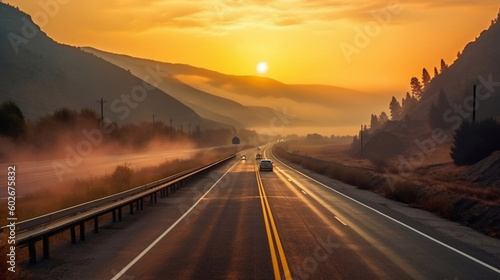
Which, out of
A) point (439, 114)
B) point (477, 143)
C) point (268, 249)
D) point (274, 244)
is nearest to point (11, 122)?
point (477, 143)

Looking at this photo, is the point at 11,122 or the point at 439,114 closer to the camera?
the point at 11,122

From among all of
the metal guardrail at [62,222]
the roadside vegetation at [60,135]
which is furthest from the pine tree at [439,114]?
the metal guardrail at [62,222]

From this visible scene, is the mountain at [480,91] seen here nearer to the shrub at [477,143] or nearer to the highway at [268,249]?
the shrub at [477,143]

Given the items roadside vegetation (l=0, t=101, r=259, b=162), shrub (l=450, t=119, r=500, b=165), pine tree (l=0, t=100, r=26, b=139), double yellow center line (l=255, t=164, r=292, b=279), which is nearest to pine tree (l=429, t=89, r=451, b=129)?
roadside vegetation (l=0, t=101, r=259, b=162)

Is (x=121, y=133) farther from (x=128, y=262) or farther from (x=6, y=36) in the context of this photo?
(x=128, y=262)

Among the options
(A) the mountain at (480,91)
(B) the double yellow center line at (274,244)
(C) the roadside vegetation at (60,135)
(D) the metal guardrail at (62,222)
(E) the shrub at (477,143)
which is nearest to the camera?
(B) the double yellow center line at (274,244)

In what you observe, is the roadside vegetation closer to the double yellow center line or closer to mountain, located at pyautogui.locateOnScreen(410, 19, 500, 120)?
the double yellow center line

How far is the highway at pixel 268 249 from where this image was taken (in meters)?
11.8

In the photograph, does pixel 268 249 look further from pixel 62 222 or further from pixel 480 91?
pixel 480 91

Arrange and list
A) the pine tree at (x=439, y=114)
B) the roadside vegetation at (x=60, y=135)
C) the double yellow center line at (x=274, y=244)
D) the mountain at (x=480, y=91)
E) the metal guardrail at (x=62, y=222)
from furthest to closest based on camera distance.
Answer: the pine tree at (x=439, y=114)
the mountain at (x=480, y=91)
the roadside vegetation at (x=60, y=135)
the metal guardrail at (x=62, y=222)
the double yellow center line at (x=274, y=244)

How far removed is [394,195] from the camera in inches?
1260

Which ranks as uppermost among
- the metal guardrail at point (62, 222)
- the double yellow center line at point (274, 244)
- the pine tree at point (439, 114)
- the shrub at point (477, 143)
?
the pine tree at point (439, 114)

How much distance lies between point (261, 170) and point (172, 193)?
98.0 ft

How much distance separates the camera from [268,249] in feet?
47.6
